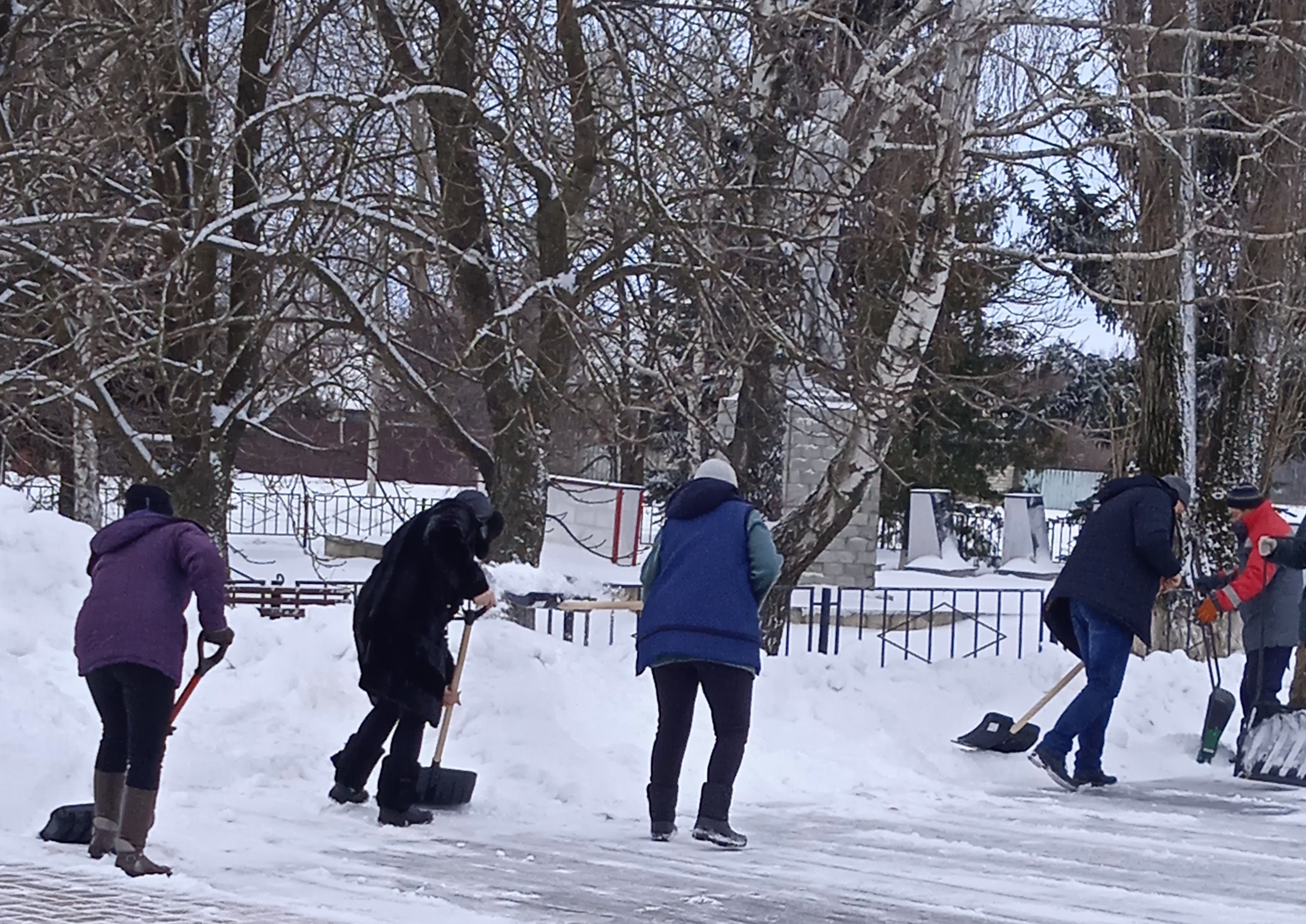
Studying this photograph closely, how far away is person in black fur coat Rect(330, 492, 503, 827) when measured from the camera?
7086 mm

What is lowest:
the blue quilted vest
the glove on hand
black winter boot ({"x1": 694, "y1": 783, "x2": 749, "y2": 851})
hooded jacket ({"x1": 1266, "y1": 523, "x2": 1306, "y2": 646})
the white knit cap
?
black winter boot ({"x1": 694, "y1": 783, "x2": 749, "y2": 851})

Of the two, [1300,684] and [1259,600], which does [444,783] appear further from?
[1300,684]

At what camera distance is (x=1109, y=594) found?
28.5 feet

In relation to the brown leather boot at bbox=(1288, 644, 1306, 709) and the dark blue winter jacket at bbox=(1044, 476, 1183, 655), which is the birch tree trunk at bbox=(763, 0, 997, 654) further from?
the brown leather boot at bbox=(1288, 644, 1306, 709)

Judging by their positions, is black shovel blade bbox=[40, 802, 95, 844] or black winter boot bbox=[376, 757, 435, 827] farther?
black winter boot bbox=[376, 757, 435, 827]

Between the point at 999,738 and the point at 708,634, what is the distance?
309 centimetres

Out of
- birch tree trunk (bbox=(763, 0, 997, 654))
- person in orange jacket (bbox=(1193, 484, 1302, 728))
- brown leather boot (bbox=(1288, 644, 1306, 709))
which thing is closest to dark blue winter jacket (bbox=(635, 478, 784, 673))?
person in orange jacket (bbox=(1193, 484, 1302, 728))

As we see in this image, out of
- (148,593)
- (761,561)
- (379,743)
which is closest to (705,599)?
(761,561)

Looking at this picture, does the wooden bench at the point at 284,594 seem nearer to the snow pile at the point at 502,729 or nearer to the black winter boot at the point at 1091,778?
the snow pile at the point at 502,729

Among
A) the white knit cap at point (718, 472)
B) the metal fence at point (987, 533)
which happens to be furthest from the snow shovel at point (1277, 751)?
the metal fence at point (987, 533)

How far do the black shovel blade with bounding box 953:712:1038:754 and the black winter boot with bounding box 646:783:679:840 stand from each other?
2816 millimetres

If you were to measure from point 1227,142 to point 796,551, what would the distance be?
8.10 metres

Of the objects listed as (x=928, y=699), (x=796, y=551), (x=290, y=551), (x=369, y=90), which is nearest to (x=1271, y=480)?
(x=796, y=551)

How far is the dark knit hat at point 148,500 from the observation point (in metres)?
6.34
